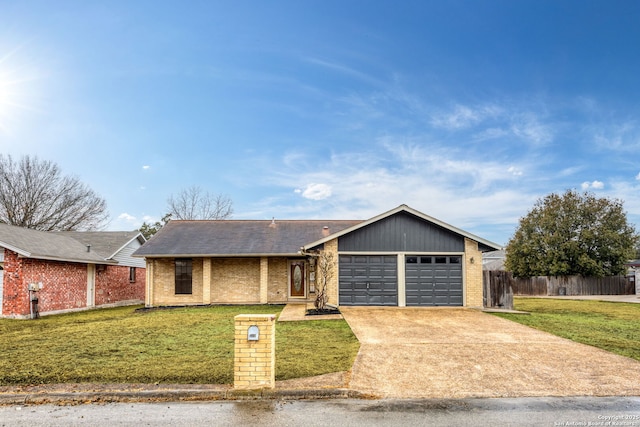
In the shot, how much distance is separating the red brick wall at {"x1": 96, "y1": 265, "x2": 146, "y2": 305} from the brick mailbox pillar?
18482 millimetres

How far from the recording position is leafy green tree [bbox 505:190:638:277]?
33.9m

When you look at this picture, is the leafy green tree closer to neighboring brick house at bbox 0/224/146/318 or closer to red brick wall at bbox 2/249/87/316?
neighboring brick house at bbox 0/224/146/318

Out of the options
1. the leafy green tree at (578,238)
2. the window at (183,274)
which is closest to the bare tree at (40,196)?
the window at (183,274)

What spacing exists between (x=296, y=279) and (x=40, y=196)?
23837mm

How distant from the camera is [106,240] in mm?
24281

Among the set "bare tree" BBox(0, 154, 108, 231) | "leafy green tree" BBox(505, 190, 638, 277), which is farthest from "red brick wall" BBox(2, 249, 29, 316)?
"leafy green tree" BBox(505, 190, 638, 277)

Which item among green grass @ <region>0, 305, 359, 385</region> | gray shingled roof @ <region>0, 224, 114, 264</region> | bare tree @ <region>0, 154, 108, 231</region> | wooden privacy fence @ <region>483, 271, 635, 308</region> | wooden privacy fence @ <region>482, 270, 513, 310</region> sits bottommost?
wooden privacy fence @ <region>483, 271, 635, 308</region>

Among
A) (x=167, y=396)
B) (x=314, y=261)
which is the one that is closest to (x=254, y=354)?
(x=167, y=396)

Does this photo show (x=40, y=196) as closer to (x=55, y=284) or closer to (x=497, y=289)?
(x=55, y=284)

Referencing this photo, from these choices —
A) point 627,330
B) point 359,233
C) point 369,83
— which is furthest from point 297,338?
point 369,83

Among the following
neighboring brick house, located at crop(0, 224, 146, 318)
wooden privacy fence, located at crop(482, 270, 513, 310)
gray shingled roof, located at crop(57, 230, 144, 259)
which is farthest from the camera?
gray shingled roof, located at crop(57, 230, 144, 259)

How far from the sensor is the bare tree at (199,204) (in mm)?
42656

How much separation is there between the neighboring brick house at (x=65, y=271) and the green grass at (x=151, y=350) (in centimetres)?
261

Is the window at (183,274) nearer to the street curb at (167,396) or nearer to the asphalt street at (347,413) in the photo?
the street curb at (167,396)
